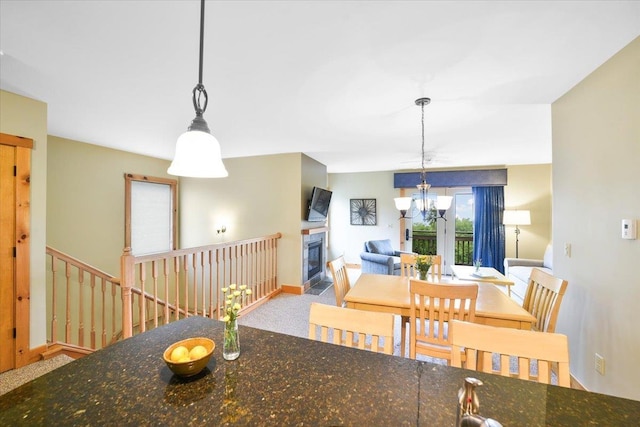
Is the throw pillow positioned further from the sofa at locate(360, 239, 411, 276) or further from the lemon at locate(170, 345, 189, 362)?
the lemon at locate(170, 345, 189, 362)

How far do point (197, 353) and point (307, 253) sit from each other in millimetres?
3678

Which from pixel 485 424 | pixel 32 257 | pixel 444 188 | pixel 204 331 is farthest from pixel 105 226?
pixel 444 188

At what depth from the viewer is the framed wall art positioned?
6.31 metres

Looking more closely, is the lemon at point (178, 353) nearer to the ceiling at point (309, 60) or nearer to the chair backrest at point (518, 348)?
the chair backrest at point (518, 348)

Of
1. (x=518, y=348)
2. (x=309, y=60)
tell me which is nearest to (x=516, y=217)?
(x=518, y=348)

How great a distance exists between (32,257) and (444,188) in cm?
650

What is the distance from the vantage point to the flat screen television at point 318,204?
178 inches

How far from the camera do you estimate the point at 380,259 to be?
4.60 metres

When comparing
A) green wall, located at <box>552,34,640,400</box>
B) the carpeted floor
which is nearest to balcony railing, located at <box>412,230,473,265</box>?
the carpeted floor

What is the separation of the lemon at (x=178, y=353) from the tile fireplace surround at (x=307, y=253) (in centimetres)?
344

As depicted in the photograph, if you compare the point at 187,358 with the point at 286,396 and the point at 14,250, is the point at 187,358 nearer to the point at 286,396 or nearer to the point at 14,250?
the point at 286,396

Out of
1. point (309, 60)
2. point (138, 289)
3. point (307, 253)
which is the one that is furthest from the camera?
point (307, 253)

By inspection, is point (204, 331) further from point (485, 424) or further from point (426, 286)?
point (426, 286)

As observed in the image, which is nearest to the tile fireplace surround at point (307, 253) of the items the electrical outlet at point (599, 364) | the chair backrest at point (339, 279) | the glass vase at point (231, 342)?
the chair backrest at point (339, 279)
